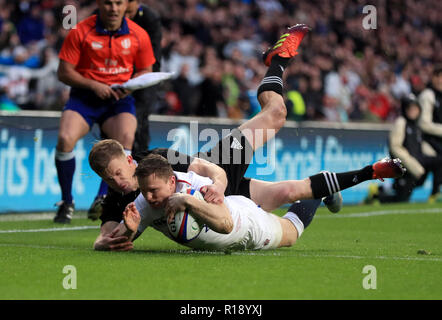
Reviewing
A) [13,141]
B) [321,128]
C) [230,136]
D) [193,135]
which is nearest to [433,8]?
[321,128]

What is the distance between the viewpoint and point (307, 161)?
42.2 feet

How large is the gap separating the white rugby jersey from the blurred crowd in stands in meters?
5.84

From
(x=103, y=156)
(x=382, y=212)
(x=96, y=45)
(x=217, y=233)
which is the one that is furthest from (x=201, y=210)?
(x=382, y=212)

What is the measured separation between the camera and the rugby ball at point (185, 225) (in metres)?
5.66

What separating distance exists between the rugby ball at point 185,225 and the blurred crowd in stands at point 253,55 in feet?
20.3

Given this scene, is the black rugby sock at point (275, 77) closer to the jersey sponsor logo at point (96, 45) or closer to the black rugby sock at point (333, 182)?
the black rugby sock at point (333, 182)

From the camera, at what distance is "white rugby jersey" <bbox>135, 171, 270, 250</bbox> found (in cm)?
589

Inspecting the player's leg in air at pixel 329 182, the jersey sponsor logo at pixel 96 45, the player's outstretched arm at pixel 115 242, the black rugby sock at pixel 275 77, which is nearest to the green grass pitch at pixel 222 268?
the player's outstretched arm at pixel 115 242

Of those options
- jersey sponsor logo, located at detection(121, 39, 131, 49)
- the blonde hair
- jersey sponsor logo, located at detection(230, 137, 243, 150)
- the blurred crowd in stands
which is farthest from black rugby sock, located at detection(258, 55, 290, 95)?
the blurred crowd in stands

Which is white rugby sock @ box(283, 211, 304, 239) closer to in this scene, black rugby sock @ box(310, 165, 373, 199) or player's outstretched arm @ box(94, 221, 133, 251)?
black rugby sock @ box(310, 165, 373, 199)

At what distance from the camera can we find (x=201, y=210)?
18.1ft

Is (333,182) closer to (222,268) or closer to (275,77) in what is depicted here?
(222,268)

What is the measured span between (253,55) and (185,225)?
12.2 metres
